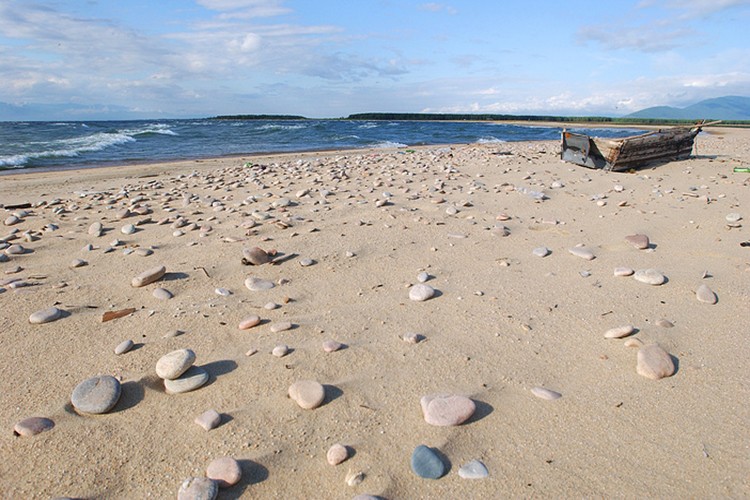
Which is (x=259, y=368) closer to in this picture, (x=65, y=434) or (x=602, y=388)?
(x=65, y=434)

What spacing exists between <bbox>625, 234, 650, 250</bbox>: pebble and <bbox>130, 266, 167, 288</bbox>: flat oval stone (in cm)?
359

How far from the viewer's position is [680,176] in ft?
23.4

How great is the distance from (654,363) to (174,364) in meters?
2.10

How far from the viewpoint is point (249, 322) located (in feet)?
7.90

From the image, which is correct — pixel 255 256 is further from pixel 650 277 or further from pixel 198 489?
pixel 650 277

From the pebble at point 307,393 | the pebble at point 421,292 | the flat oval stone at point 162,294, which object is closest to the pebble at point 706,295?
the pebble at point 421,292

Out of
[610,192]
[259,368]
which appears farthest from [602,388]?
[610,192]

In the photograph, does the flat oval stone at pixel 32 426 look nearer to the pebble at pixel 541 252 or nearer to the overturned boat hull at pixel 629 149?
the pebble at pixel 541 252

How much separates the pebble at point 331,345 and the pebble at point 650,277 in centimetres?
203

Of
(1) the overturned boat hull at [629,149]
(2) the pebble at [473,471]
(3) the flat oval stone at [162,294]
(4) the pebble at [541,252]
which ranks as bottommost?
(2) the pebble at [473,471]

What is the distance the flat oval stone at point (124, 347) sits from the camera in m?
2.16

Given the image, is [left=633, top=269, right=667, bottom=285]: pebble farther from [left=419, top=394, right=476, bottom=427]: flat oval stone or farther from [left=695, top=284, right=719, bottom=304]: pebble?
[left=419, top=394, right=476, bottom=427]: flat oval stone

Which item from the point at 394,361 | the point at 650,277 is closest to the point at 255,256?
the point at 394,361

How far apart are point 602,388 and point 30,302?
315 centimetres
